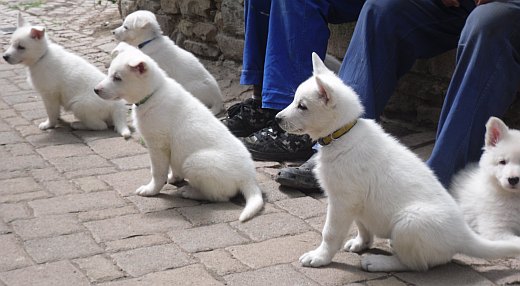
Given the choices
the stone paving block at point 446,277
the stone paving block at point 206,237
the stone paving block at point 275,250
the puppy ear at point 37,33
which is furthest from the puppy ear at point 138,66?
the stone paving block at point 446,277

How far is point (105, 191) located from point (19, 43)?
168 cm

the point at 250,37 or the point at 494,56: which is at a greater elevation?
→ the point at 494,56

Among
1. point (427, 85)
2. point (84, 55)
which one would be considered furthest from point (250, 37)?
point (84, 55)

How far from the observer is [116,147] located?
15.2ft

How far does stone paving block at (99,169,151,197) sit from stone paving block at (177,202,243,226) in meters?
0.40

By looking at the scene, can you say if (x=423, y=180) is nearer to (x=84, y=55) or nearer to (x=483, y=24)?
(x=483, y=24)

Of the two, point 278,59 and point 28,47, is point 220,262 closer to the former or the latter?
point 278,59

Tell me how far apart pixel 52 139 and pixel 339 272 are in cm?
252

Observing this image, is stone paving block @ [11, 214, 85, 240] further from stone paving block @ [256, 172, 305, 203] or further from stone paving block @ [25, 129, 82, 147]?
stone paving block @ [25, 129, 82, 147]

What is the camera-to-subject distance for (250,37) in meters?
4.58

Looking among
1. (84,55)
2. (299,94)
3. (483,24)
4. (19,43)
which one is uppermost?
(483,24)

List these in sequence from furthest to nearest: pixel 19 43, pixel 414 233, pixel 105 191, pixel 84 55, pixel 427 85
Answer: pixel 84 55 → pixel 19 43 → pixel 427 85 → pixel 105 191 → pixel 414 233

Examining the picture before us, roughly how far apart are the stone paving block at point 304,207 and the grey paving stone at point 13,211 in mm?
1175

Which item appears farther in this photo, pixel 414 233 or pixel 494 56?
pixel 494 56
